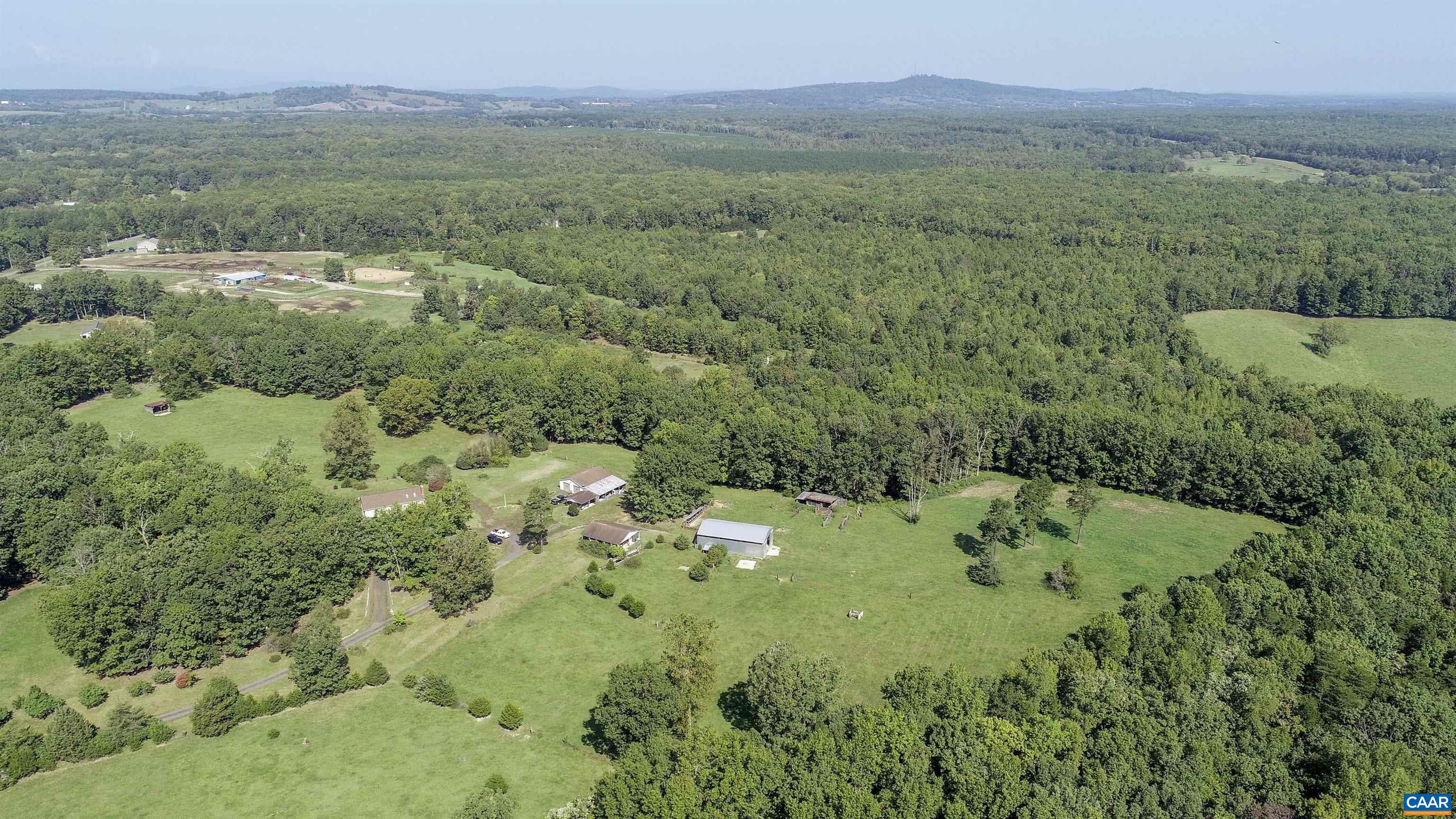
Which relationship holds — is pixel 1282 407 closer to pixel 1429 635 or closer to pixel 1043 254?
pixel 1429 635

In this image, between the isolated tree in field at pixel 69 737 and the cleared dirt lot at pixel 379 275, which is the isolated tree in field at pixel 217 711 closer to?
the isolated tree in field at pixel 69 737

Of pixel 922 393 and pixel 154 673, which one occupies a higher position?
pixel 922 393

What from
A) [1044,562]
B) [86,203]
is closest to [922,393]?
[1044,562]

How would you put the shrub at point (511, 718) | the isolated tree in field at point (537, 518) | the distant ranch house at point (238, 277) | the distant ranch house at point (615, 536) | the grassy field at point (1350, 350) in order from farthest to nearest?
1. the distant ranch house at point (238, 277)
2. the grassy field at point (1350, 350)
3. the distant ranch house at point (615, 536)
4. the isolated tree in field at point (537, 518)
5. the shrub at point (511, 718)

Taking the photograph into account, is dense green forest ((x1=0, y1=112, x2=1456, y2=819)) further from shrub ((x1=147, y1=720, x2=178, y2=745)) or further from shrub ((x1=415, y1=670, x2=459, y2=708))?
shrub ((x1=415, y1=670, x2=459, y2=708))

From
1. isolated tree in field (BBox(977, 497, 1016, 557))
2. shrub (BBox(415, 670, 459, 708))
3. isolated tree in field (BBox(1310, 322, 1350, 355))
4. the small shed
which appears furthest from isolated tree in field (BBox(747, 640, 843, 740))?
isolated tree in field (BBox(1310, 322, 1350, 355))

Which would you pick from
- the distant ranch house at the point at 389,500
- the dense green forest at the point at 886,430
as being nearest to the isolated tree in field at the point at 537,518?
the dense green forest at the point at 886,430

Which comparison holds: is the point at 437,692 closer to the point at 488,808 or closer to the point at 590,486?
the point at 488,808
